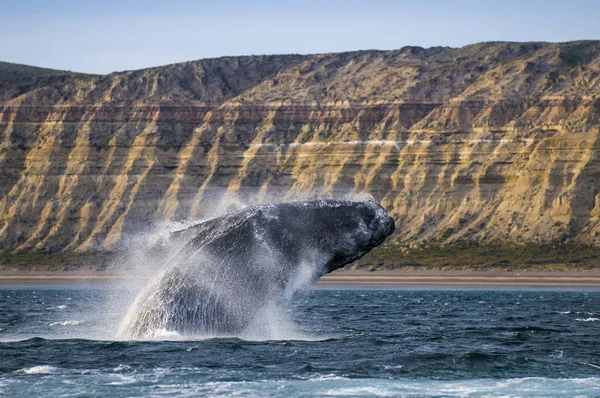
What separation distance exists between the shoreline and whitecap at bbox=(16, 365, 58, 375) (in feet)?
208

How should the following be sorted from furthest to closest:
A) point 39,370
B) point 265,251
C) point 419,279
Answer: point 419,279
point 265,251
point 39,370

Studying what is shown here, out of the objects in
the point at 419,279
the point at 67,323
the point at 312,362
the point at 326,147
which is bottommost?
the point at 419,279

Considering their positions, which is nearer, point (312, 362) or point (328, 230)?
point (312, 362)

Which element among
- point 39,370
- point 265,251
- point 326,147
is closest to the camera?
point 39,370

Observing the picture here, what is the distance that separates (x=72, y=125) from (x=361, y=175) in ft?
125

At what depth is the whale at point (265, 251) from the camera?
27969mm

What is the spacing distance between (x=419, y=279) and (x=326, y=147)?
110 ft

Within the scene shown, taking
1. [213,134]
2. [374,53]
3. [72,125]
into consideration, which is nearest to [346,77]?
[374,53]

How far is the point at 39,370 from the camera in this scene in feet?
86.9

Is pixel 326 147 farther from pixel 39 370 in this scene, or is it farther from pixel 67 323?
pixel 39 370

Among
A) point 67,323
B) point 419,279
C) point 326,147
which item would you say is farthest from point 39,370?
point 326,147

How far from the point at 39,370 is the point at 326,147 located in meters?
104

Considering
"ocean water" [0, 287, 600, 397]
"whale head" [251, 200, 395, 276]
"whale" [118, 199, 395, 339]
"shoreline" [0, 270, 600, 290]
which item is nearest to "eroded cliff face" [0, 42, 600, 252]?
"shoreline" [0, 270, 600, 290]

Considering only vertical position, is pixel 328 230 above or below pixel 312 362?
above
